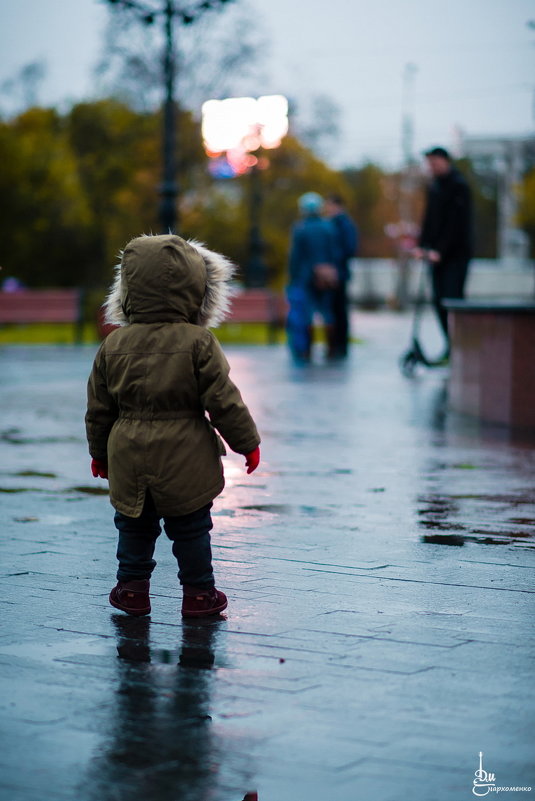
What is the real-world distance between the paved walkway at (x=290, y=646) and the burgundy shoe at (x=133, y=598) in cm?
6

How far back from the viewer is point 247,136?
144 feet

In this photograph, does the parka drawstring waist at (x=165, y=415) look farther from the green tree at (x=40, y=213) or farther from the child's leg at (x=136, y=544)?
the green tree at (x=40, y=213)

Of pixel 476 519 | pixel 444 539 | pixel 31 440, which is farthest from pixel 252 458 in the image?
pixel 31 440

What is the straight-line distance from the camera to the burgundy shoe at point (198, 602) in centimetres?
430

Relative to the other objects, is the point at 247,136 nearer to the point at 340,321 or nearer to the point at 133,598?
the point at 340,321

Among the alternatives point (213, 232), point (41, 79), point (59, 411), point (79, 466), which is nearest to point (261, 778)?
point (79, 466)

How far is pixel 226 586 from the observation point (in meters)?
4.76

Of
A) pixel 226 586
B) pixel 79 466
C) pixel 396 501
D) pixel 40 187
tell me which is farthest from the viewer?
pixel 40 187

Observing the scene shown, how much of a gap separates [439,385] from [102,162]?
35.6 metres

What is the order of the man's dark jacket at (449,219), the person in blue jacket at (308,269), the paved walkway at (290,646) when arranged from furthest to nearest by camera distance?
the person in blue jacket at (308,269) → the man's dark jacket at (449,219) → the paved walkway at (290,646)

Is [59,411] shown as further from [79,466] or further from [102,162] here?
[102,162]

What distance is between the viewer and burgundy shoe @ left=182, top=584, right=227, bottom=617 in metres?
4.30

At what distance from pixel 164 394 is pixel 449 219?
9.77 m

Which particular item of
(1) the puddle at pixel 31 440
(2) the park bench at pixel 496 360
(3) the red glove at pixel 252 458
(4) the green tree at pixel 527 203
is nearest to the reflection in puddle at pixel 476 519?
(3) the red glove at pixel 252 458
